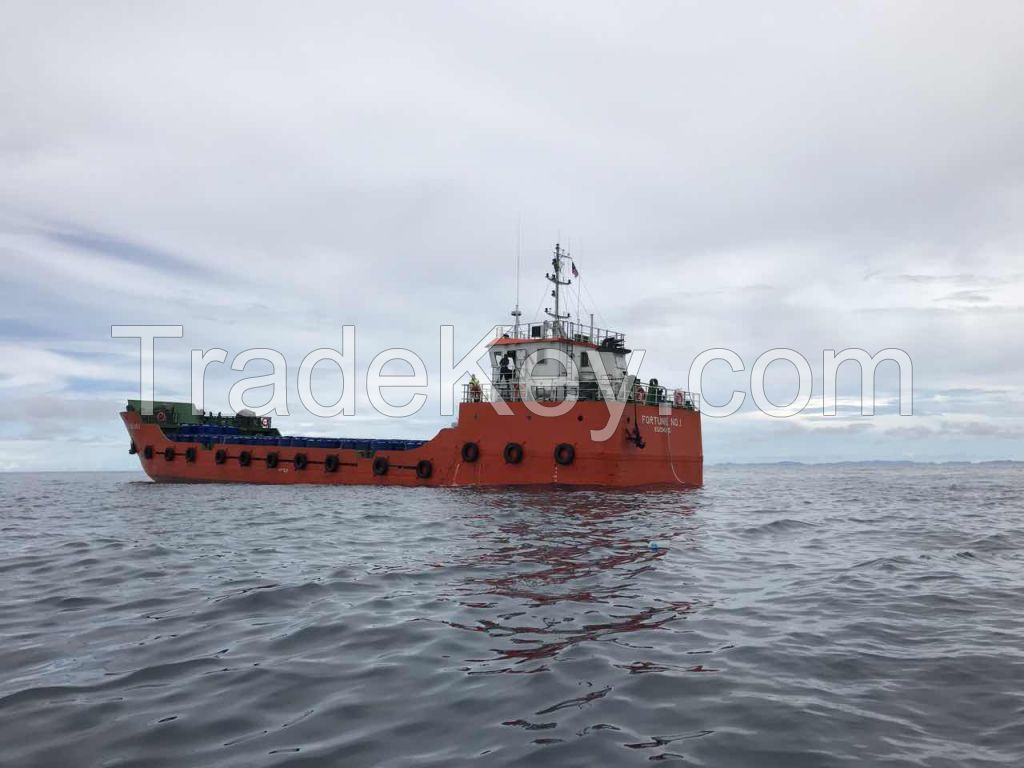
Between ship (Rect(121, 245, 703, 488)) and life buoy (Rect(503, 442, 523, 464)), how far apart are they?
1.6 inches

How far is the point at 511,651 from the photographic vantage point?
605 cm

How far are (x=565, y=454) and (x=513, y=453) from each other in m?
2.00

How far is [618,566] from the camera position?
991 centimetres

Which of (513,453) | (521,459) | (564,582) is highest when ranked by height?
(513,453)

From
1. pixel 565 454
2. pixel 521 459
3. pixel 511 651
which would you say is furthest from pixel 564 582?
pixel 521 459

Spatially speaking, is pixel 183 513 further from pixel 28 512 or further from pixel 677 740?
pixel 677 740

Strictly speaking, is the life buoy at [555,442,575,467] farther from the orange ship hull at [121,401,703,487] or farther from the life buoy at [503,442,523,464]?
the life buoy at [503,442,523,464]

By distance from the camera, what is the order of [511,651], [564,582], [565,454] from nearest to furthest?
1. [511,651]
2. [564,582]
3. [565,454]

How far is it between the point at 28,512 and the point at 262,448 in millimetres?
10006

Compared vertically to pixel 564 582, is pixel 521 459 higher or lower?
higher

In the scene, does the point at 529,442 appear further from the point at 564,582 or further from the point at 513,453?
the point at 564,582

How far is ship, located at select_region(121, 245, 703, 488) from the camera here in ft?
76.5

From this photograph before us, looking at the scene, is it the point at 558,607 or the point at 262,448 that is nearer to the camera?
the point at 558,607

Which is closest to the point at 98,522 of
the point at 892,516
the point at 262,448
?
the point at 262,448
